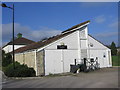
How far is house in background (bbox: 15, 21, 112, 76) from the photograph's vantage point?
49.8 ft

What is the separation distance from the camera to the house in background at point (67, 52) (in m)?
15.2

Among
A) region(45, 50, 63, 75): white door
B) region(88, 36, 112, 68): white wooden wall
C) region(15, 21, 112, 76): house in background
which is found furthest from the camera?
region(88, 36, 112, 68): white wooden wall

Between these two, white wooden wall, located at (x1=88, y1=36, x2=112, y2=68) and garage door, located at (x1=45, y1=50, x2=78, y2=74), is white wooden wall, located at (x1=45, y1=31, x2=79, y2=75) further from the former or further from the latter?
white wooden wall, located at (x1=88, y1=36, x2=112, y2=68)

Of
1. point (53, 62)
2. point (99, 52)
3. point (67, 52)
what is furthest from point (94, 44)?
point (53, 62)

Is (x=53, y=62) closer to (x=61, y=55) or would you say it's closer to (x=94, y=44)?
(x=61, y=55)

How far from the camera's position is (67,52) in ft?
52.4

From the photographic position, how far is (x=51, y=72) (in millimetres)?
15125

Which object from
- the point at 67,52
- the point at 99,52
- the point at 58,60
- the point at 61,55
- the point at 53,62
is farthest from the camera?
the point at 99,52

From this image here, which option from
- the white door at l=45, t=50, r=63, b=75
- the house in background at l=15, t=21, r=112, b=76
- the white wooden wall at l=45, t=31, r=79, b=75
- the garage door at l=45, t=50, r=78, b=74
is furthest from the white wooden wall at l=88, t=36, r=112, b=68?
the white door at l=45, t=50, r=63, b=75

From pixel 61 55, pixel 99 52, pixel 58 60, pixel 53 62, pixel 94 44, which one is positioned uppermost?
pixel 94 44

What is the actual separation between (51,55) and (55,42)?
1402mm

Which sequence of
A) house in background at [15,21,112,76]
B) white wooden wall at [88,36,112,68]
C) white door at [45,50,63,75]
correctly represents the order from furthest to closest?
white wooden wall at [88,36,112,68]
house in background at [15,21,112,76]
white door at [45,50,63,75]

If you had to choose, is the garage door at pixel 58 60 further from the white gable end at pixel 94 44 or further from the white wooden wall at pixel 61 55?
the white gable end at pixel 94 44

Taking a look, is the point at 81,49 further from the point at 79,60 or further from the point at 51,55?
the point at 51,55
